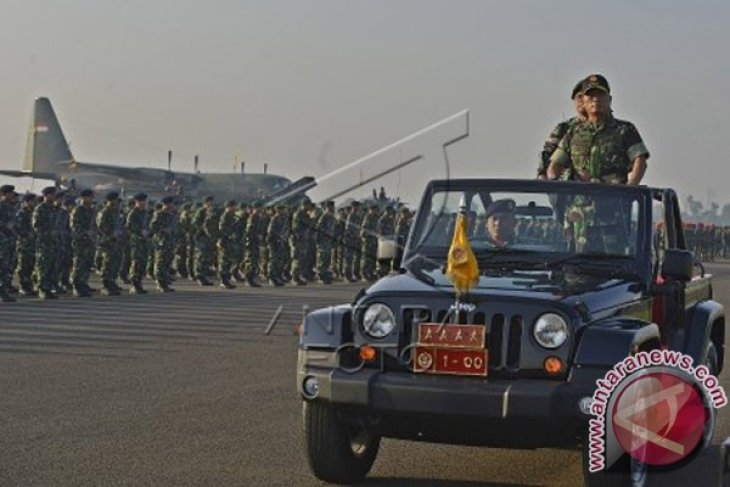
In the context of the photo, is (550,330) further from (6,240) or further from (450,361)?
(6,240)

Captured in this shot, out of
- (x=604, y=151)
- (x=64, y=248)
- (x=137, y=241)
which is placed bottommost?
(x=64, y=248)

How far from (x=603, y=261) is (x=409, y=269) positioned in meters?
1.15

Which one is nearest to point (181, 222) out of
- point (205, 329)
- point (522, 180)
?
point (205, 329)

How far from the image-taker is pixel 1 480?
6441 millimetres

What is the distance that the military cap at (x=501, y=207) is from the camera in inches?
285

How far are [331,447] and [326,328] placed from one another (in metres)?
0.68

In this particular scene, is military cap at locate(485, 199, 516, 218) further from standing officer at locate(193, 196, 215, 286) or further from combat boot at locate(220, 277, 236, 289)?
standing officer at locate(193, 196, 215, 286)

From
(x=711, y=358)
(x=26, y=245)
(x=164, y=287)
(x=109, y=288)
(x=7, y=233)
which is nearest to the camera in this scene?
(x=711, y=358)

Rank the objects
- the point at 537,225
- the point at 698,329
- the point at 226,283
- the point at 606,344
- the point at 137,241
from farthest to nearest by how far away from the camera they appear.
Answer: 1. the point at 226,283
2. the point at 137,241
3. the point at 698,329
4. the point at 537,225
5. the point at 606,344

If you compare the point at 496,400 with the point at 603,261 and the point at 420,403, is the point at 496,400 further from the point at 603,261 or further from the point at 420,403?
the point at 603,261

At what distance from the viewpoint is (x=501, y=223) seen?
7215 mm

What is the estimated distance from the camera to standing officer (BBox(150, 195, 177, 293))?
2431 centimetres

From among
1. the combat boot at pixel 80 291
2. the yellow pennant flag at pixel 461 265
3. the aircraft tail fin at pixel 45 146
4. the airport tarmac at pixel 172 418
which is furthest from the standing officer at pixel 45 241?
the aircraft tail fin at pixel 45 146

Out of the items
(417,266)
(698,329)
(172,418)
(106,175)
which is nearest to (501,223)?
(417,266)
